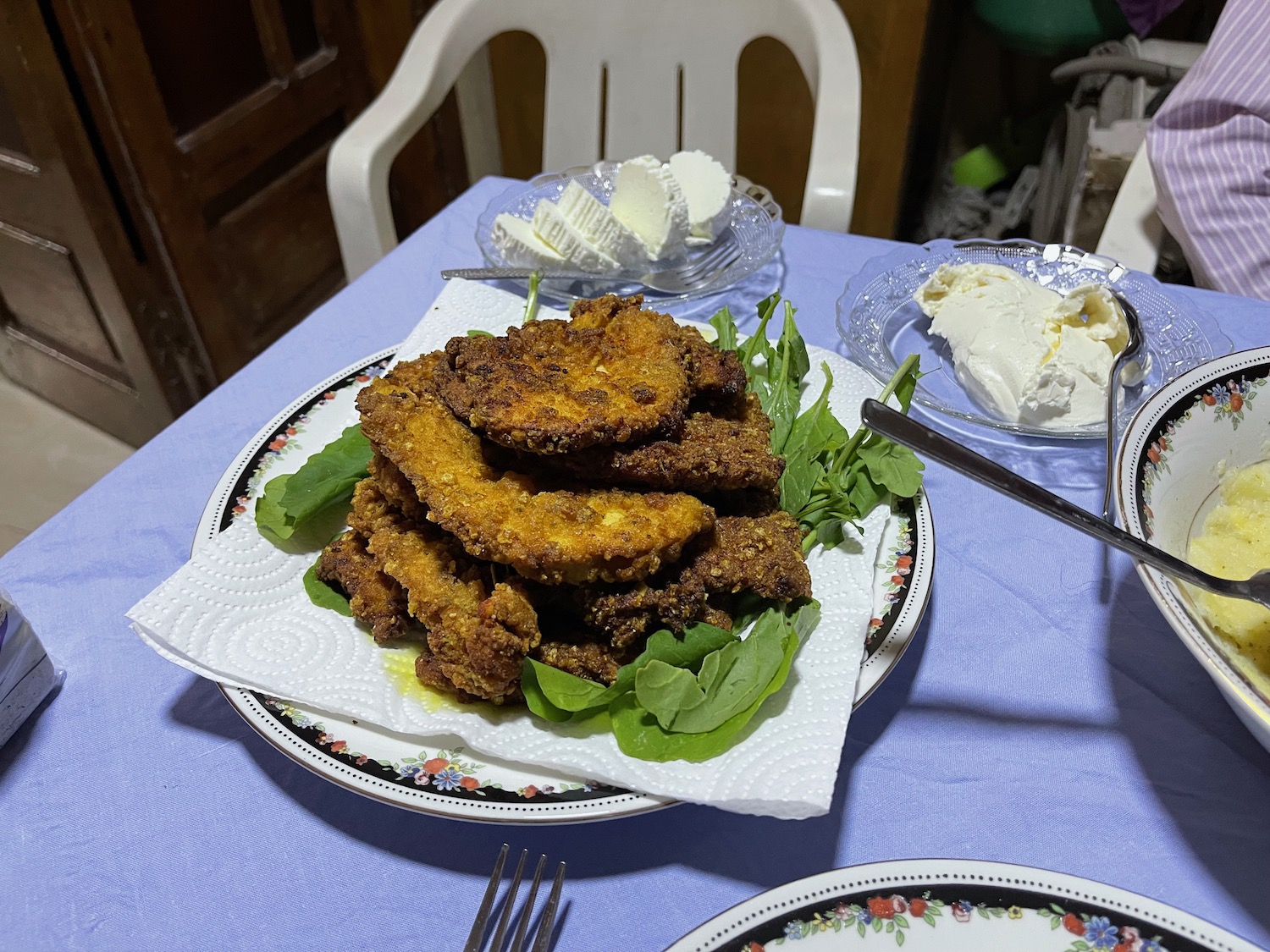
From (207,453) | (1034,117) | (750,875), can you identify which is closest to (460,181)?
(1034,117)

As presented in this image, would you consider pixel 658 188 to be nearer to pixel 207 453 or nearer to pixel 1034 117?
pixel 207 453

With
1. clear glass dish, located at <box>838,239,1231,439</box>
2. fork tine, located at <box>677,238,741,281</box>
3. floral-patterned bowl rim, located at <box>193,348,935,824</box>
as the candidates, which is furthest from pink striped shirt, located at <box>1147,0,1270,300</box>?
floral-patterned bowl rim, located at <box>193,348,935,824</box>

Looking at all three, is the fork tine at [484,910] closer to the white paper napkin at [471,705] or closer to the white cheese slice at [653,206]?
the white paper napkin at [471,705]

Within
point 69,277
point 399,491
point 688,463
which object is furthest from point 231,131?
point 688,463

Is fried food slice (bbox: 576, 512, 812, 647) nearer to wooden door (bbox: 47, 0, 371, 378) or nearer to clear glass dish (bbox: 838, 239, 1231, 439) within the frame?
clear glass dish (bbox: 838, 239, 1231, 439)

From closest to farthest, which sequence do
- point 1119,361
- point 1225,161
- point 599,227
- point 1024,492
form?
point 1024,492
point 1119,361
point 599,227
point 1225,161

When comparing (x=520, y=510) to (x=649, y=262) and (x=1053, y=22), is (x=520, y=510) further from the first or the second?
(x=1053, y=22)
